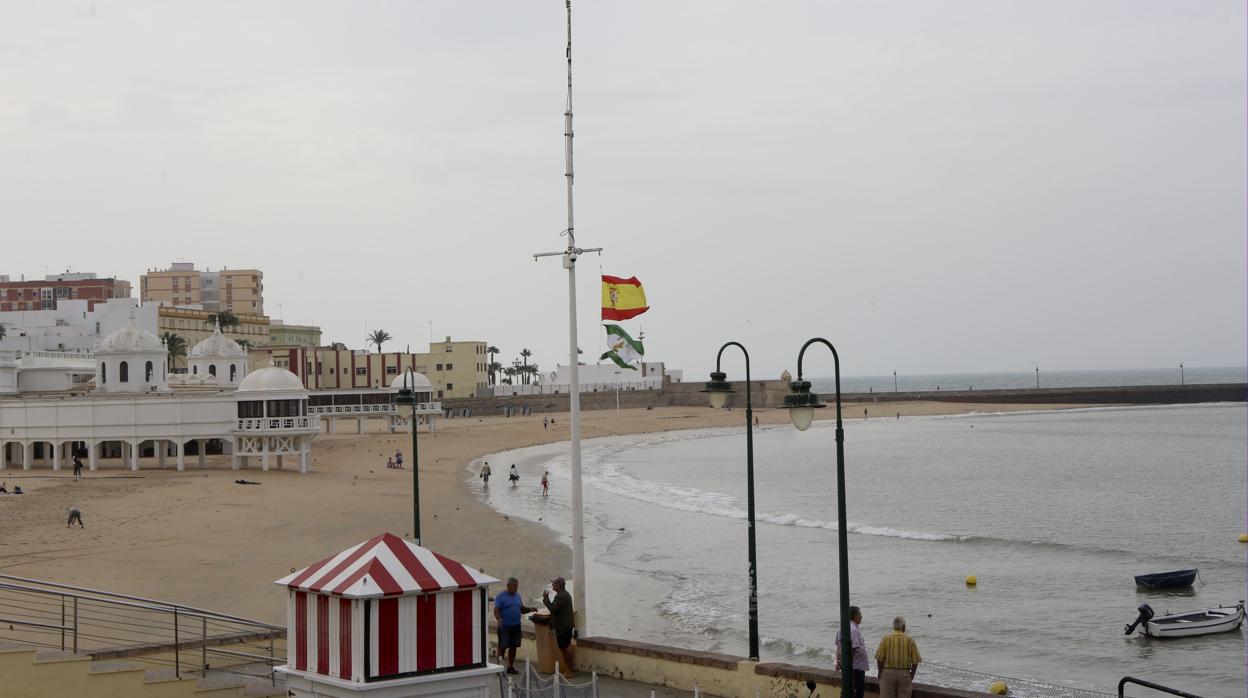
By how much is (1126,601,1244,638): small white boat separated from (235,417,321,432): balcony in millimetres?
38116

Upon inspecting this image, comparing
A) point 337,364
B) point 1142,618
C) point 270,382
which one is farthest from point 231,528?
point 337,364

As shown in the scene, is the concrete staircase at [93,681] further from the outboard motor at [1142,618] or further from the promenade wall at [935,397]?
the promenade wall at [935,397]

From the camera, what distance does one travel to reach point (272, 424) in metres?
54.8

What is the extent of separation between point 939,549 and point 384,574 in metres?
32.5

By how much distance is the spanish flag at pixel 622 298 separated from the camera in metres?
19.5

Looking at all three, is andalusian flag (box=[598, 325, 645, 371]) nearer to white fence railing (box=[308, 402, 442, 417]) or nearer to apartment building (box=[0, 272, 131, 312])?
white fence railing (box=[308, 402, 442, 417])

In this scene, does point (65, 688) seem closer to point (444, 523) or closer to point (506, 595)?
point (506, 595)

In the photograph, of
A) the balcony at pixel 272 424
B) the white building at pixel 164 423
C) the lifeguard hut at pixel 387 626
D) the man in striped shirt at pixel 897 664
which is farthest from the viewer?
the balcony at pixel 272 424

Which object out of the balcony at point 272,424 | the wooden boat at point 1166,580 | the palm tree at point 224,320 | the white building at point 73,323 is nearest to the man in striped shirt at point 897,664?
the wooden boat at point 1166,580

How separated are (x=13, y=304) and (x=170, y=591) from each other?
11676 centimetres

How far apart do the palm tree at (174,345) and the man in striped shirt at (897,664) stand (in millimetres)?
101353

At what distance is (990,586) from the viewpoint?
109 ft

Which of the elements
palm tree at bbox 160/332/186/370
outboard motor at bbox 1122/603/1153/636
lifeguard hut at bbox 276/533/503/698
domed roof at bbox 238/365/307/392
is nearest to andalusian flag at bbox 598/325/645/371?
lifeguard hut at bbox 276/533/503/698

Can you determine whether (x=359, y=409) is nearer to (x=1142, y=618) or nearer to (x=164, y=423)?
(x=164, y=423)
